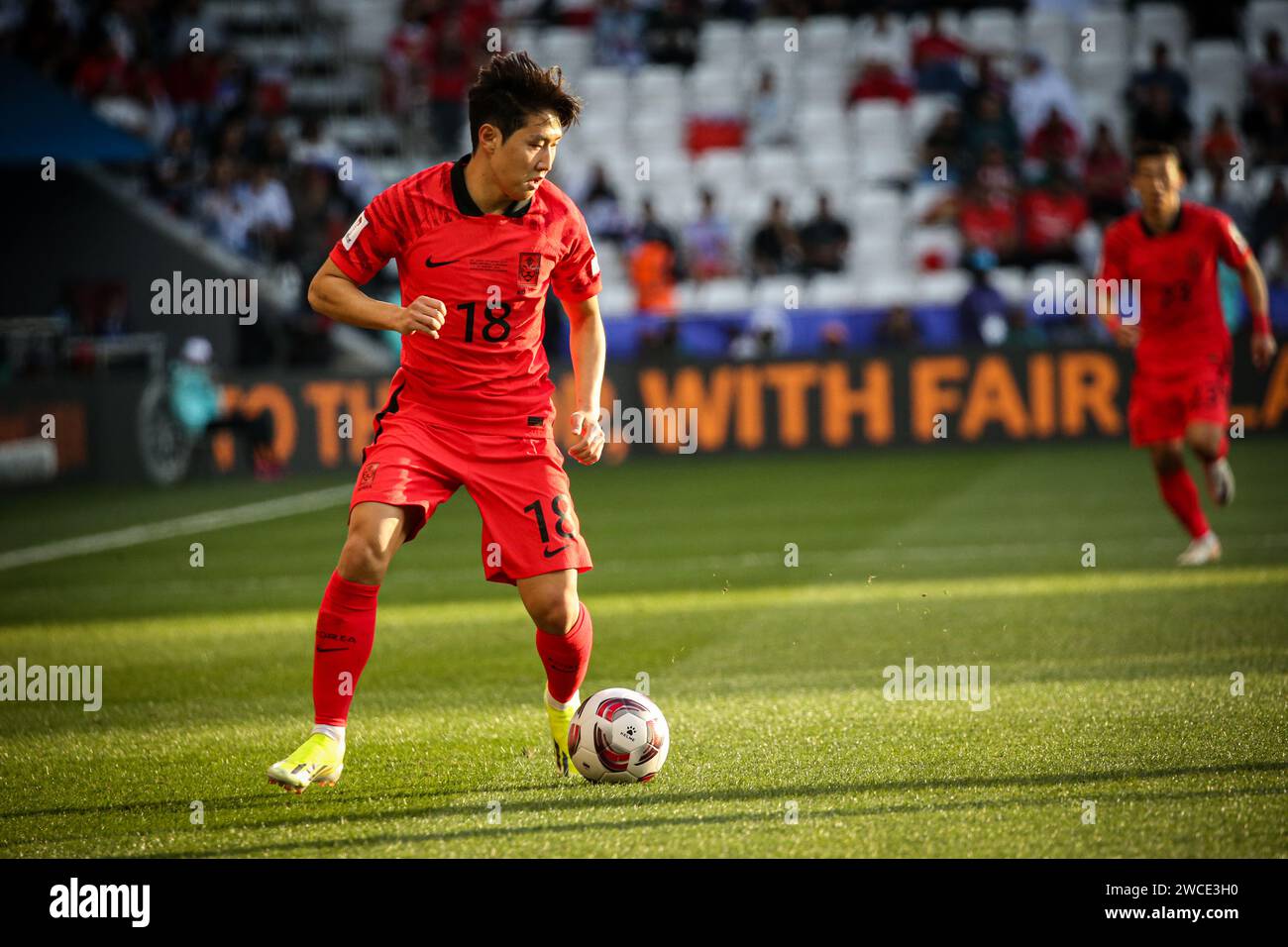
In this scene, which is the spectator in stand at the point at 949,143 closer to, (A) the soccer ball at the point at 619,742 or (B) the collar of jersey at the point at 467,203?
(B) the collar of jersey at the point at 467,203

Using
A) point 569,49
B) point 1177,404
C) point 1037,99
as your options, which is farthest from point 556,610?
point 569,49

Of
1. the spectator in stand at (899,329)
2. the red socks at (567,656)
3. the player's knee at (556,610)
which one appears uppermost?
the spectator in stand at (899,329)

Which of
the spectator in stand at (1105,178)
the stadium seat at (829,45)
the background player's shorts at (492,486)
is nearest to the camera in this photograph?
the background player's shorts at (492,486)

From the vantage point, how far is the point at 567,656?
5.29m

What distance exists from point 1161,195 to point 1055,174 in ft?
40.2

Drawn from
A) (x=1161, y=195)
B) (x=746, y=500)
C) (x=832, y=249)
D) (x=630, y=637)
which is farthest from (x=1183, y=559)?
(x=832, y=249)

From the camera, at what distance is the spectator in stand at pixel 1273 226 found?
19.9m

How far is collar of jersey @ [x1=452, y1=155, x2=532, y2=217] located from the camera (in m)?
5.17

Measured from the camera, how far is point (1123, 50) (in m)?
24.0

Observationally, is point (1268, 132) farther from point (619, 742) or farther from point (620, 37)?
point (619, 742)

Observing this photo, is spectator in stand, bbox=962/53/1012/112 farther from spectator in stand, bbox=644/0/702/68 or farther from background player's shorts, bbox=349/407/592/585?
background player's shorts, bbox=349/407/592/585

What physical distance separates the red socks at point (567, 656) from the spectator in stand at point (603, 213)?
17.1 metres

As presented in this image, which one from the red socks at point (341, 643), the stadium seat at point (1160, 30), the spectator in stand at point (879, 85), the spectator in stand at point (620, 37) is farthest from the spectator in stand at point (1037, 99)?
the red socks at point (341, 643)
